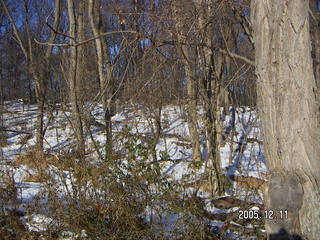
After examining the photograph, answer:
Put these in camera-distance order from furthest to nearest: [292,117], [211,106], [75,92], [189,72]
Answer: [75,92]
[189,72]
[211,106]
[292,117]

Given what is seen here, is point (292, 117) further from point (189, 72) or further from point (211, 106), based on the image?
point (189, 72)

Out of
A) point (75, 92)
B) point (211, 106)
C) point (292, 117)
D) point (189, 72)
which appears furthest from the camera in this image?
point (75, 92)

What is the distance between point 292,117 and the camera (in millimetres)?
2295

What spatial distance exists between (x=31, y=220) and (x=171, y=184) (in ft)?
5.54

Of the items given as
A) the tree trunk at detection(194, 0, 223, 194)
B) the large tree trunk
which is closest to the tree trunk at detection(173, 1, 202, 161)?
the tree trunk at detection(194, 0, 223, 194)

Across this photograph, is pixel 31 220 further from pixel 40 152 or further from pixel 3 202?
pixel 40 152

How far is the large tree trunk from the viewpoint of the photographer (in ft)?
7.45

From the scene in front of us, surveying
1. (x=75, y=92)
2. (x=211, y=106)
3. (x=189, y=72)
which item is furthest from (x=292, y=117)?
(x=75, y=92)

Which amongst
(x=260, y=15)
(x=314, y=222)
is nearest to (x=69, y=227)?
(x=314, y=222)

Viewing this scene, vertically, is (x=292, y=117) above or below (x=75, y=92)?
below

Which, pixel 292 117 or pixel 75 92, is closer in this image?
pixel 292 117

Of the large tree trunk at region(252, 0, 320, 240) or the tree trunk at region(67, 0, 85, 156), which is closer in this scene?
the large tree trunk at region(252, 0, 320, 240)

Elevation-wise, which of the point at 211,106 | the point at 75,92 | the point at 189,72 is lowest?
the point at 211,106

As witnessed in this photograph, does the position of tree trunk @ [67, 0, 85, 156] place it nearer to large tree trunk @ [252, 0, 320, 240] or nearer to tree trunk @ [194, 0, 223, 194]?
tree trunk @ [194, 0, 223, 194]
